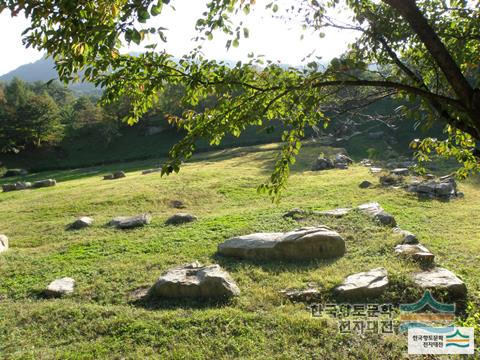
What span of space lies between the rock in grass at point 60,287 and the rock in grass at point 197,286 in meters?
2.44

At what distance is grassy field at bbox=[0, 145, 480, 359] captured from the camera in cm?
754

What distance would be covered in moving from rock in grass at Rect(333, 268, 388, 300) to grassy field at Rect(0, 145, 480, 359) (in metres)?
0.26

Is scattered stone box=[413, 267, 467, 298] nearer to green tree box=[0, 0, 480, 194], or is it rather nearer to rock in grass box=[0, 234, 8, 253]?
green tree box=[0, 0, 480, 194]

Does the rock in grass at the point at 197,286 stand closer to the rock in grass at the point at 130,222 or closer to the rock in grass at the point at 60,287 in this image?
the rock in grass at the point at 60,287

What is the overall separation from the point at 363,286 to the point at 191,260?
17.7 feet

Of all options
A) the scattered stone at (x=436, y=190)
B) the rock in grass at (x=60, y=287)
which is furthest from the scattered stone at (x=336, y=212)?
the rock in grass at (x=60, y=287)

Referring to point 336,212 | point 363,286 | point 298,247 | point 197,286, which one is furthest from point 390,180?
point 197,286

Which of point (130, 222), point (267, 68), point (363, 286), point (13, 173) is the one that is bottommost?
point (363, 286)

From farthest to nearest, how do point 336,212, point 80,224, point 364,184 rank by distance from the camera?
point 364,184 → point 80,224 → point 336,212

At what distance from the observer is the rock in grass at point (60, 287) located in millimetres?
10352

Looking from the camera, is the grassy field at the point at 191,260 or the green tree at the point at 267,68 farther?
the grassy field at the point at 191,260

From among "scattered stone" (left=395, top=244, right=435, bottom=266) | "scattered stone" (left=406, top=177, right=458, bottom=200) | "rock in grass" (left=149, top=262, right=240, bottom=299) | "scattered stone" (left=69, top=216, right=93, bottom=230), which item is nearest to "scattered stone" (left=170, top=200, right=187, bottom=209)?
"scattered stone" (left=69, top=216, right=93, bottom=230)

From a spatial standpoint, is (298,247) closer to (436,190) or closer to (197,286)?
(197,286)

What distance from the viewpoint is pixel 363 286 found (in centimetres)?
913
